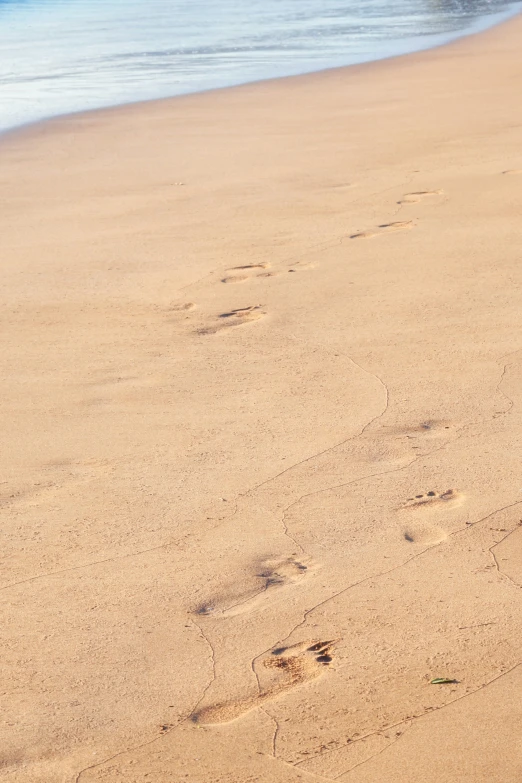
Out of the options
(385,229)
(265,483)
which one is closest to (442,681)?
(265,483)

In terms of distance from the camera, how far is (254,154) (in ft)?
26.9

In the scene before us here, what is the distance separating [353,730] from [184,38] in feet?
58.0

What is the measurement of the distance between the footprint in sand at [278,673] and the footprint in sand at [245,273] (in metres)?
2.99

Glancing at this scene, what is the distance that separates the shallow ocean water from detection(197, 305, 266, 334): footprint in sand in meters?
6.43

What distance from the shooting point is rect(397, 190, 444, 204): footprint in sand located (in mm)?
6457

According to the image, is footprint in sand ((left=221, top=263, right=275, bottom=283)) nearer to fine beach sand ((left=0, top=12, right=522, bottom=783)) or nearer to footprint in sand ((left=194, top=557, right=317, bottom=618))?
fine beach sand ((left=0, top=12, right=522, bottom=783))

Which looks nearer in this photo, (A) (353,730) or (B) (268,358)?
(A) (353,730)

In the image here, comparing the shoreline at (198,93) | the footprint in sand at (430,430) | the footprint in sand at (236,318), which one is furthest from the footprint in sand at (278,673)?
the shoreline at (198,93)

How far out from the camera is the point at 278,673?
239 centimetres

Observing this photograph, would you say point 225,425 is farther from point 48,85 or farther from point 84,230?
point 48,85

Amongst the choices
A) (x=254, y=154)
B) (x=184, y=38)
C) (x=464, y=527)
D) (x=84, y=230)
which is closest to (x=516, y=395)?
(x=464, y=527)

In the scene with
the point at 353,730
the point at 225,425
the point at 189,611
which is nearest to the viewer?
the point at 353,730

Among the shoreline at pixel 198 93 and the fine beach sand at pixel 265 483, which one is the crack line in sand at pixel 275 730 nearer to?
the fine beach sand at pixel 265 483

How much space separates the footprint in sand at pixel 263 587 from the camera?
2.64 meters
